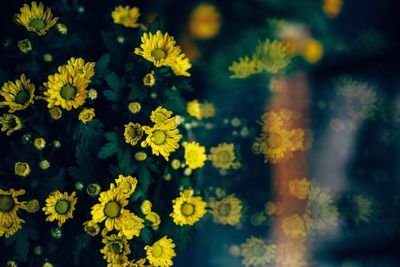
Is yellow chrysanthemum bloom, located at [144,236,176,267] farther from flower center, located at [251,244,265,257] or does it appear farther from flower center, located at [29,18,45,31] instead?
flower center, located at [29,18,45,31]

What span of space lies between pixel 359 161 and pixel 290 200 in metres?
0.42

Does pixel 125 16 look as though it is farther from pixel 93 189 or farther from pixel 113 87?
pixel 93 189

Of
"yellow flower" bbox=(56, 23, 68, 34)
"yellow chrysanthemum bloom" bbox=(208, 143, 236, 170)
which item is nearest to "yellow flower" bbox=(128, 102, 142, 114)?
"yellow flower" bbox=(56, 23, 68, 34)

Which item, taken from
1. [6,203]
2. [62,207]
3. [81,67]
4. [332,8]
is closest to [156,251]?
[62,207]

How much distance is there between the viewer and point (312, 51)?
5.76 ft

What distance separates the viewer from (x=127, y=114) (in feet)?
3.17

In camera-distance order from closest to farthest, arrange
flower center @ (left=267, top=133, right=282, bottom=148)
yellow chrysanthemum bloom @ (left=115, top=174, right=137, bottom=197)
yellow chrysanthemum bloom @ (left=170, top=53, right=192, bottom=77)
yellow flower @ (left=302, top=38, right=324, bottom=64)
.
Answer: yellow chrysanthemum bloom @ (left=115, top=174, right=137, bottom=197) → yellow chrysanthemum bloom @ (left=170, top=53, right=192, bottom=77) → flower center @ (left=267, top=133, right=282, bottom=148) → yellow flower @ (left=302, top=38, right=324, bottom=64)

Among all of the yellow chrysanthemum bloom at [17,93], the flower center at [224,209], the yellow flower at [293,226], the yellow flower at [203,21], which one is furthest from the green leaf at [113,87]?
the yellow flower at [203,21]

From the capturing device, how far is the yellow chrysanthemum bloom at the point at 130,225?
36.3 inches

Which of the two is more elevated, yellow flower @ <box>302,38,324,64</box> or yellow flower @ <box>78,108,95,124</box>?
yellow flower @ <box>302,38,324,64</box>

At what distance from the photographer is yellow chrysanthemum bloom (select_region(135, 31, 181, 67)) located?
3.09 ft

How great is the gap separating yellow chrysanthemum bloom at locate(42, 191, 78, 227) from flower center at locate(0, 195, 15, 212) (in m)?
0.07

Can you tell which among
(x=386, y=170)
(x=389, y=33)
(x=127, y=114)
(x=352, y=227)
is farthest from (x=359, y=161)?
(x=127, y=114)

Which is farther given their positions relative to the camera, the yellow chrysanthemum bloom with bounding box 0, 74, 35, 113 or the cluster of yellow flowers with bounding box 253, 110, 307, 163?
the cluster of yellow flowers with bounding box 253, 110, 307, 163
